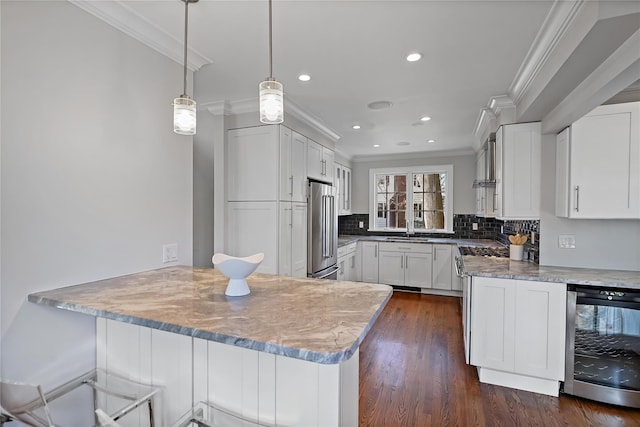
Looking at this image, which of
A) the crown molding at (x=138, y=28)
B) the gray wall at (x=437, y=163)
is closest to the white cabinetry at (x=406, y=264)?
the gray wall at (x=437, y=163)

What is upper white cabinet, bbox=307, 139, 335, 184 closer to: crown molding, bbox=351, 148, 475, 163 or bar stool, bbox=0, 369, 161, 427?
crown molding, bbox=351, 148, 475, 163

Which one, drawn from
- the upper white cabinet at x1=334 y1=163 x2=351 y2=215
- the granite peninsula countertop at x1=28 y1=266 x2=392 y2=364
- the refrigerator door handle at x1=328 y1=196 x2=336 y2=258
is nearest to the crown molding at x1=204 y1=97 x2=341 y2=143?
the refrigerator door handle at x1=328 y1=196 x2=336 y2=258

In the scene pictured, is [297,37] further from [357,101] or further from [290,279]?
[290,279]

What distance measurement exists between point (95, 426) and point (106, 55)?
198cm

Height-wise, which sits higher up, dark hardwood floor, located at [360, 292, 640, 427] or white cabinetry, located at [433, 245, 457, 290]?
white cabinetry, located at [433, 245, 457, 290]

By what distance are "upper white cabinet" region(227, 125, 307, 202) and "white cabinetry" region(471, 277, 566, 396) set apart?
6.32 feet

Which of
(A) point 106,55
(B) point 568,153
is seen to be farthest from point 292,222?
(B) point 568,153

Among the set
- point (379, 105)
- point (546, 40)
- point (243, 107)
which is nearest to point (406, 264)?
point (379, 105)

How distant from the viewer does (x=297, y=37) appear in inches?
76.7

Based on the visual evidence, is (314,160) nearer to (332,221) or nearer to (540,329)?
(332,221)

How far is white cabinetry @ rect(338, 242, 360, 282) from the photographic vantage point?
4.71 metres

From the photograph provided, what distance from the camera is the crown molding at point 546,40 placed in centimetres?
157

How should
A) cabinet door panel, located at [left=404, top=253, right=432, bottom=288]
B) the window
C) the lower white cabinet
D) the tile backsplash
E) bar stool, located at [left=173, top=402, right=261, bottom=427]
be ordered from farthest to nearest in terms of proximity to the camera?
the window, cabinet door panel, located at [left=404, top=253, right=432, bottom=288], the tile backsplash, bar stool, located at [left=173, top=402, right=261, bottom=427], the lower white cabinet

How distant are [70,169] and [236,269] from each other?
99 cm
